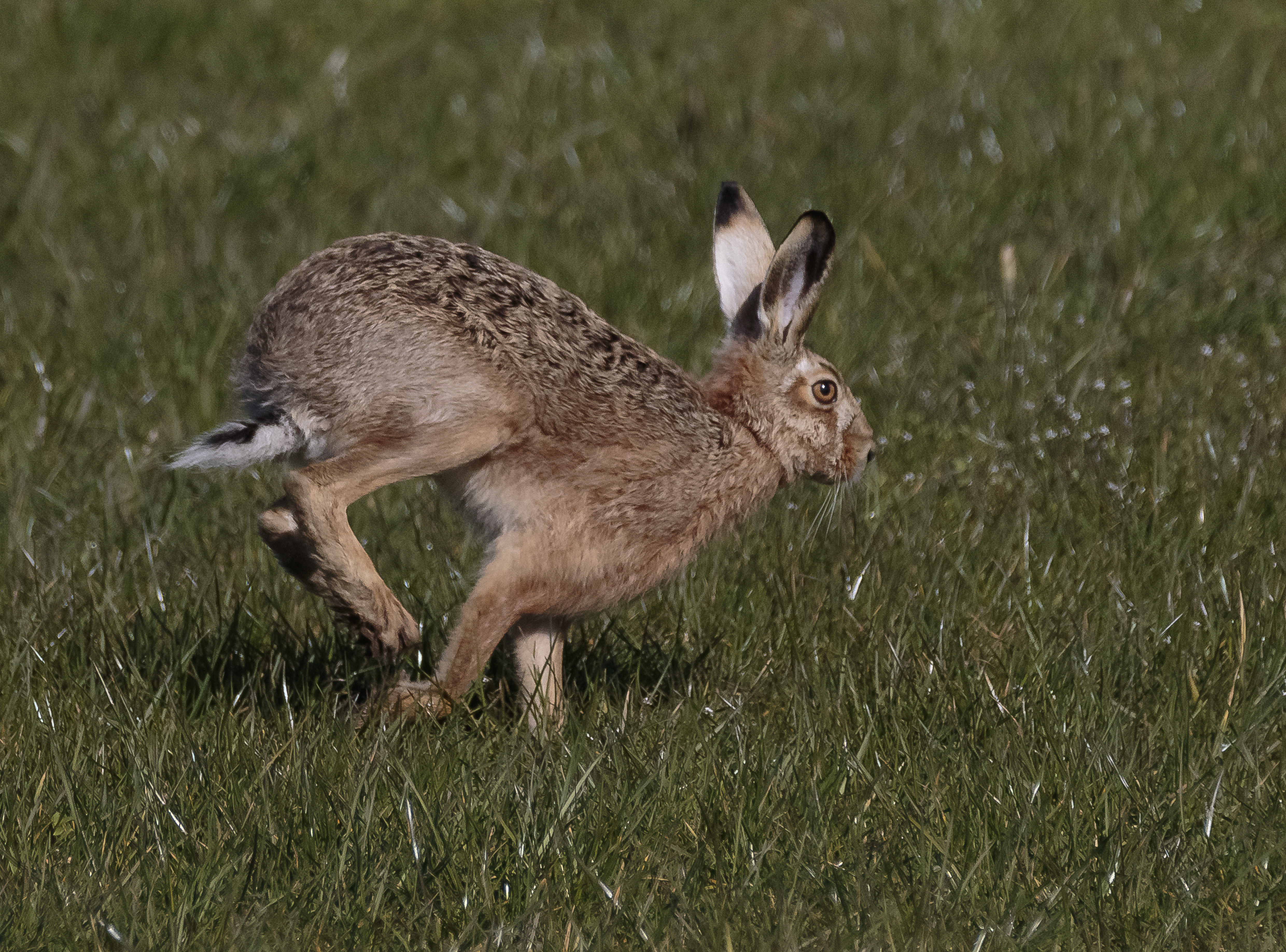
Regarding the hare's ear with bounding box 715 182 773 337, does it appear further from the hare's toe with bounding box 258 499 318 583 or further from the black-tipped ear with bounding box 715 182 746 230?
→ the hare's toe with bounding box 258 499 318 583

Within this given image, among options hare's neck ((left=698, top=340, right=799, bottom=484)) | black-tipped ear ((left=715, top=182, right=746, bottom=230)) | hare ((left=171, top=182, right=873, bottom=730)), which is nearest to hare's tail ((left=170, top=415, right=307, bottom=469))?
hare ((left=171, top=182, right=873, bottom=730))

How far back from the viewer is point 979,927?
362 cm

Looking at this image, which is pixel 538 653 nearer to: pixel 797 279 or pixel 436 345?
pixel 436 345

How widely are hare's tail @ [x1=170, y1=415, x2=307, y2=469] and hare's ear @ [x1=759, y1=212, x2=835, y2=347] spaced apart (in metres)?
1.37

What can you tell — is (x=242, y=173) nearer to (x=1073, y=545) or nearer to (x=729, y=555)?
(x=729, y=555)

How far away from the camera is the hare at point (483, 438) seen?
4586 mm

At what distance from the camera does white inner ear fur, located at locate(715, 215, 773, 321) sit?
554 centimetres

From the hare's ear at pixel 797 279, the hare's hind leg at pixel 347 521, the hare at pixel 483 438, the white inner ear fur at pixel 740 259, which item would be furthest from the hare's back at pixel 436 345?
the white inner ear fur at pixel 740 259

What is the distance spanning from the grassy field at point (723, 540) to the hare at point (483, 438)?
27 centimetres

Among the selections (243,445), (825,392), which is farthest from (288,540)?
(825,392)

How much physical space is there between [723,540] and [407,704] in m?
1.17

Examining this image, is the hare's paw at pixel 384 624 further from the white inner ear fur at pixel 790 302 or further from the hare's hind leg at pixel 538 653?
the white inner ear fur at pixel 790 302

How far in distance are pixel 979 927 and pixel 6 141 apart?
6.64 m

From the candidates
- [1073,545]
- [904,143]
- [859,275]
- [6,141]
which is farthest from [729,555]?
[6,141]
